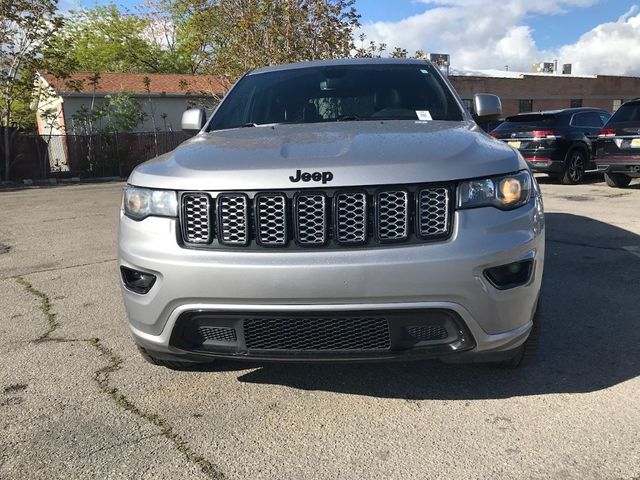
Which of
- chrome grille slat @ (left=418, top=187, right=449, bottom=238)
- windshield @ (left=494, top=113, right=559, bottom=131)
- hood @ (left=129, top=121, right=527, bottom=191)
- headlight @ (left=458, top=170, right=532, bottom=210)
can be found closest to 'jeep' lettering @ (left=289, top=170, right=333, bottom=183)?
hood @ (left=129, top=121, right=527, bottom=191)

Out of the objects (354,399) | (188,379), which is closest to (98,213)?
(188,379)

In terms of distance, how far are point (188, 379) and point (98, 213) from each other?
28.0ft

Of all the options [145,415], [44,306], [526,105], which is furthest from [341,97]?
[526,105]

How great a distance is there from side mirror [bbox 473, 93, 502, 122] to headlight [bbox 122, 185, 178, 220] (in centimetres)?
251

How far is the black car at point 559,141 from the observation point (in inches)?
Answer: 499

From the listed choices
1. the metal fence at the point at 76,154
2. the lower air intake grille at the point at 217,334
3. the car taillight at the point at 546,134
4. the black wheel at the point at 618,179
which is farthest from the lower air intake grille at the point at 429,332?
the metal fence at the point at 76,154

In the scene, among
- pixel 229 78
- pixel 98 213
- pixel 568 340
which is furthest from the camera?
pixel 229 78

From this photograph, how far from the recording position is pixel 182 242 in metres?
2.60

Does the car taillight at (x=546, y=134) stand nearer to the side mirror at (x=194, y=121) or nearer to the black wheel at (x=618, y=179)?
the black wheel at (x=618, y=179)

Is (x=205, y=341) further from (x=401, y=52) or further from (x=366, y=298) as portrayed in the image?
(x=401, y=52)

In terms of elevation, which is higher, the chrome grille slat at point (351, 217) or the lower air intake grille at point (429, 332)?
the chrome grille slat at point (351, 217)

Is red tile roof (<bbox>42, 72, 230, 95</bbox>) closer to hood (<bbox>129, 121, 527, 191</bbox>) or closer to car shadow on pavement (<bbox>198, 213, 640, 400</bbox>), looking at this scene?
car shadow on pavement (<bbox>198, 213, 640, 400</bbox>)

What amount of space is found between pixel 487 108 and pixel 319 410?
2.54 meters

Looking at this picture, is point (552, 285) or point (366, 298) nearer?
point (366, 298)
